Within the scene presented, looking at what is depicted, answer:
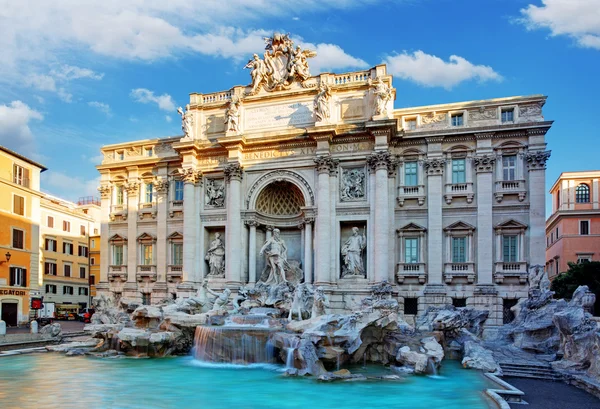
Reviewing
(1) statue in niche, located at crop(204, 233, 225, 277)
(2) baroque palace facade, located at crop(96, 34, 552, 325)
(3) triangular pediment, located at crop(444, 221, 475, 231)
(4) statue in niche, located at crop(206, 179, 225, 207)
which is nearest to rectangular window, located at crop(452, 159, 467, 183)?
(2) baroque palace facade, located at crop(96, 34, 552, 325)

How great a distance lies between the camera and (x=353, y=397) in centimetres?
1322

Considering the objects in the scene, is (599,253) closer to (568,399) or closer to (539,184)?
(539,184)

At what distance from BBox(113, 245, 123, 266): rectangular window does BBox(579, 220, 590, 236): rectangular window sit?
119 feet

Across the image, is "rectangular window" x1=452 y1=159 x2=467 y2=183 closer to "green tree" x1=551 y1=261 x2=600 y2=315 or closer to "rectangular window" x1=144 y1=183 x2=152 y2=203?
"green tree" x1=551 y1=261 x2=600 y2=315

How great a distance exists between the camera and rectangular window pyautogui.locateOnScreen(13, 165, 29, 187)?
32219mm

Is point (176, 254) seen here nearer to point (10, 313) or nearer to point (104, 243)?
point (104, 243)

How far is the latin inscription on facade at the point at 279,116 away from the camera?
2709cm

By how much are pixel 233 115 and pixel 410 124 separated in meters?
9.73

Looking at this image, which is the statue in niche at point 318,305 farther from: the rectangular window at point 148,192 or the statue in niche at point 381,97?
the rectangular window at point 148,192

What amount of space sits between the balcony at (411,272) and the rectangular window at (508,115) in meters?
8.34

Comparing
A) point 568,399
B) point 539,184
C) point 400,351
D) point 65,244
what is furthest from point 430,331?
point 65,244

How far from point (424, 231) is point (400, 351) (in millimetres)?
8953

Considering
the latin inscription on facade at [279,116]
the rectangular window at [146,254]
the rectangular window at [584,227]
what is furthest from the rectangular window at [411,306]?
the rectangular window at [584,227]

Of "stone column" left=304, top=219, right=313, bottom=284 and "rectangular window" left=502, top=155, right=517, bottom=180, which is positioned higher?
"rectangular window" left=502, top=155, right=517, bottom=180
